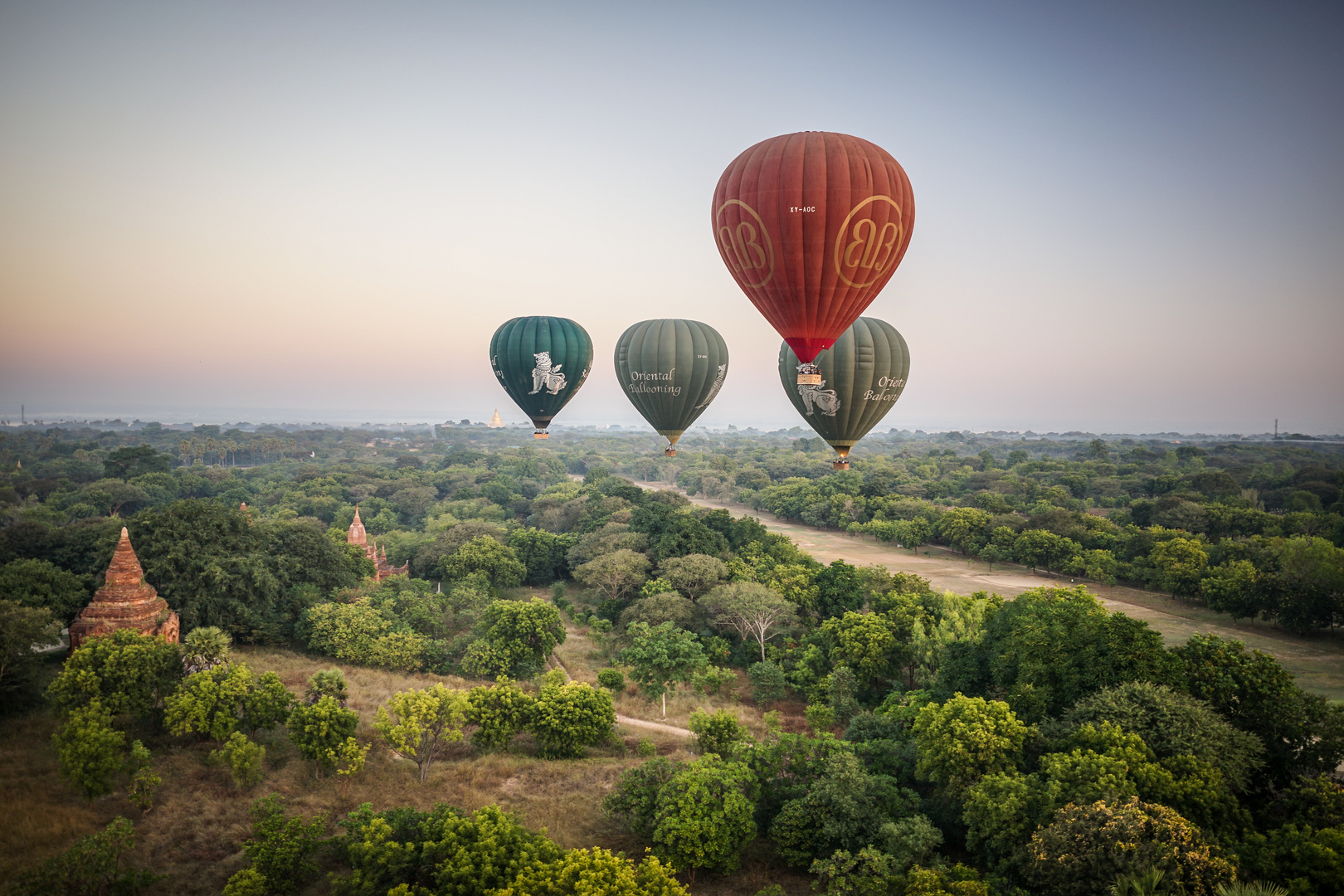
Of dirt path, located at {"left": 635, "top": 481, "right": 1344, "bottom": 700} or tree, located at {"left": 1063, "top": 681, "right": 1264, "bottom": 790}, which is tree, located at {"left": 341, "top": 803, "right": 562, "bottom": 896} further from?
dirt path, located at {"left": 635, "top": 481, "right": 1344, "bottom": 700}

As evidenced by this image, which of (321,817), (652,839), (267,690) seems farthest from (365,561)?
(652,839)

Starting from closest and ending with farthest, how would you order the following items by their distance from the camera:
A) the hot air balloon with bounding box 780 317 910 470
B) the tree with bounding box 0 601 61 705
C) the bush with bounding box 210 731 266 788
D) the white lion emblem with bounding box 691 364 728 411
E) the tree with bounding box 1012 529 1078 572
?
the bush with bounding box 210 731 266 788 → the tree with bounding box 0 601 61 705 → the hot air balloon with bounding box 780 317 910 470 → the white lion emblem with bounding box 691 364 728 411 → the tree with bounding box 1012 529 1078 572

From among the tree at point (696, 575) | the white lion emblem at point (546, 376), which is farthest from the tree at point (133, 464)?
the white lion emblem at point (546, 376)

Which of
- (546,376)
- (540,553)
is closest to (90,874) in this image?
(546,376)

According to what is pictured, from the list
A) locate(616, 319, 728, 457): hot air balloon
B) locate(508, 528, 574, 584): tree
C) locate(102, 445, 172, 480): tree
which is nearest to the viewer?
locate(616, 319, 728, 457): hot air balloon

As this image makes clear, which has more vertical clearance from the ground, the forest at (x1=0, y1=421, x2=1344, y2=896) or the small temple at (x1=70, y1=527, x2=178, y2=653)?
the small temple at (x1=70, y1=527, x2=178, y2=653)

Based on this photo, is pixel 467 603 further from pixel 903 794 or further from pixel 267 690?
pixel 903 794

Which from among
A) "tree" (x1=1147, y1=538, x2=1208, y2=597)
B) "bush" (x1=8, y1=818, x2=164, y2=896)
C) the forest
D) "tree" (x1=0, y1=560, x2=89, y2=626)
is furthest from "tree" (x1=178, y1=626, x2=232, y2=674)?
"tree" (x1=1147, y1=538, x2=1208, y2=597)
